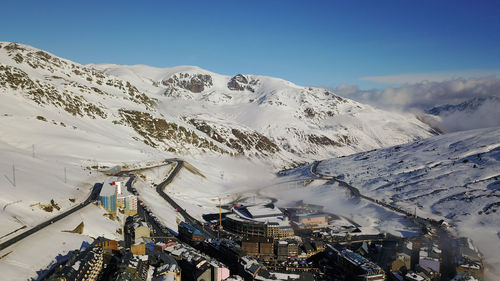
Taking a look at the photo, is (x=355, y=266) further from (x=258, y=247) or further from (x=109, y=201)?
(x=109, y=201)

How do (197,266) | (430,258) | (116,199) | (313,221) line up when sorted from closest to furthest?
(197,266), (430,258), (116,199), (313,221)

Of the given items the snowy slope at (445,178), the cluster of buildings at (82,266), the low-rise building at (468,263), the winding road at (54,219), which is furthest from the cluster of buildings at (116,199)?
the snowy slope at (445,178)

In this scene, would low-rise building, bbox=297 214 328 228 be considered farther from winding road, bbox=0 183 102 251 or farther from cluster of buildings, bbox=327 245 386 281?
winding road, bbox=0 183 102 251

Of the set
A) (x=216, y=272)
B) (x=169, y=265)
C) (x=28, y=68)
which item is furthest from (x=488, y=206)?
(x=28, y=68)

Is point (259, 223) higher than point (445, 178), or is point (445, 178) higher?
point (445, 178)

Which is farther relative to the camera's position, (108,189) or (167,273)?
(108,189)

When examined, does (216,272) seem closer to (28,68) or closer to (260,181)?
(260,181)

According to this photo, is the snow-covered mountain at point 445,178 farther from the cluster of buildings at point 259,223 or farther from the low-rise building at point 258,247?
the cluster of buildings at point 259,223

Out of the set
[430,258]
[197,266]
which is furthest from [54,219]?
[430,258]

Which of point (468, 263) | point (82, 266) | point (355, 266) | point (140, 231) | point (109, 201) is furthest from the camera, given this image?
point (109, 201)
